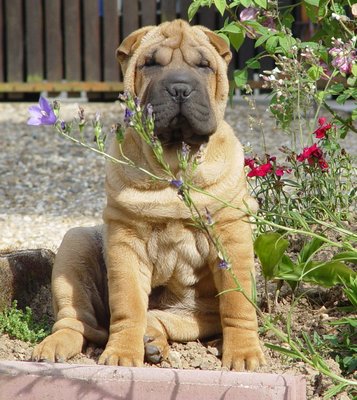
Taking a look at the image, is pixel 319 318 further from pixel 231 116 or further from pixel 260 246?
pixel 231 116

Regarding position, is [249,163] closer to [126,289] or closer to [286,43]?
[286,43]

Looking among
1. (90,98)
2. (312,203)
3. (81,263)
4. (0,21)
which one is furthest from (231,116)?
(81,263)

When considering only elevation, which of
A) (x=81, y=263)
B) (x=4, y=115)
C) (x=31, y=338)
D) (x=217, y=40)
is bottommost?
(x=4, y=115)

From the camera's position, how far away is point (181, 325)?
3.99m

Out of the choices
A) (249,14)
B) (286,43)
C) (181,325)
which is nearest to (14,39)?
(249,14)

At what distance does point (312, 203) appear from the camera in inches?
190

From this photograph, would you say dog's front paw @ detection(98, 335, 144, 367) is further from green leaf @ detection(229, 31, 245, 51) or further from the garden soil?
green leaf @ detection(229, 31, 245, 51)

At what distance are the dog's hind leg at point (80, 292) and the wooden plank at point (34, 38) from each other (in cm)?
914

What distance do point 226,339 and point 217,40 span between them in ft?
3.99

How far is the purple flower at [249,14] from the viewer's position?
14.6 feet

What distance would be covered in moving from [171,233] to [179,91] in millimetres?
547

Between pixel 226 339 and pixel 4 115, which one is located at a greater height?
pixel 226 339

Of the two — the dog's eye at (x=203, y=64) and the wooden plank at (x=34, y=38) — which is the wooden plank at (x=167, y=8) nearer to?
the wooden plank at (x=34, y=38)

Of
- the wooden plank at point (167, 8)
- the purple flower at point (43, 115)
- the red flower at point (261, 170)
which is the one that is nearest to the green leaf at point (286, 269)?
the red flower at point (261, 170)
